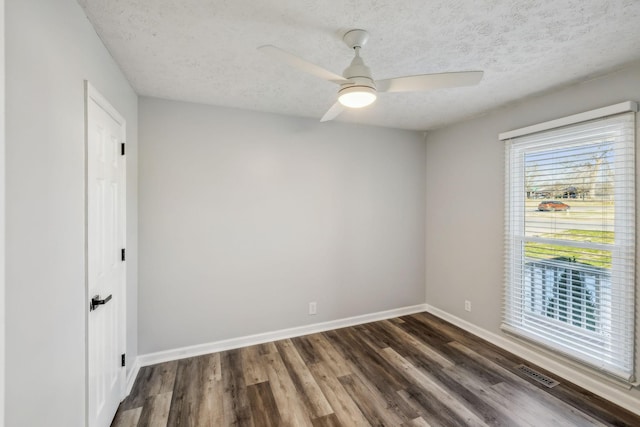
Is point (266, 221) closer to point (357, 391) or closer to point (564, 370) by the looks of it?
point (357, 391)

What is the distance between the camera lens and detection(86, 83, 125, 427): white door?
4.93 ft

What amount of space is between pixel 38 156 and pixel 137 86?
5.30 ft

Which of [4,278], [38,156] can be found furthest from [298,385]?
[38,156]

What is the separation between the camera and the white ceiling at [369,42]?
55.4 inches

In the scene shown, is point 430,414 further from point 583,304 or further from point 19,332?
point 19,332

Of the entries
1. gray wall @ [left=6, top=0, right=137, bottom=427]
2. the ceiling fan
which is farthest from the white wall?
the ceiling fan

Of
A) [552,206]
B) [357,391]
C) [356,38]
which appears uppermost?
[356,38]

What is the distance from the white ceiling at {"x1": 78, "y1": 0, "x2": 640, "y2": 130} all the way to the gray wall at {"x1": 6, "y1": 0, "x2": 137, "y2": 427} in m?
→ 0.39

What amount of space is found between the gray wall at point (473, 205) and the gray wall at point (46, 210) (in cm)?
345

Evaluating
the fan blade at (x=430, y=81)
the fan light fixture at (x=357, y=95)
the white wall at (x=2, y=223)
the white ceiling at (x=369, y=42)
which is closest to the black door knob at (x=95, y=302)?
the white wall at (x=2, y=223)

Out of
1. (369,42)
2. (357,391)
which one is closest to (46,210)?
(369,42)

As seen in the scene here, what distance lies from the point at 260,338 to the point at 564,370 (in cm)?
282

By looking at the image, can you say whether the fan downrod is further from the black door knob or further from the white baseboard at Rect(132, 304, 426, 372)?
the white baseboard at Rect(132, 304, 426, 372)

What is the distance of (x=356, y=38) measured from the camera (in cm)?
159
